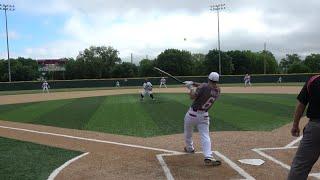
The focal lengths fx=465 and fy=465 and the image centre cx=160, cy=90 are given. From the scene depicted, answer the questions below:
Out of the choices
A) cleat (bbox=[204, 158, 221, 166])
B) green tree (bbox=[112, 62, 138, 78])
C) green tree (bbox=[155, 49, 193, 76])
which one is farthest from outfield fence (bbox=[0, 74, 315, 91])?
cleat (bbox=[204, 158, 221, 166])

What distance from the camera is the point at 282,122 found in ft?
51.8

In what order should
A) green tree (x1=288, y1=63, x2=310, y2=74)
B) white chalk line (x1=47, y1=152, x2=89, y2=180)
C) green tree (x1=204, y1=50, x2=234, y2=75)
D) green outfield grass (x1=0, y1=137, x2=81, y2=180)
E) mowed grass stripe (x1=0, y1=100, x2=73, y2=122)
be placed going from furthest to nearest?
green tree (x1=288, y1=63, x2=310, y2=74), green tree (x1=204, y1=50, x2=234, y2=75), mowed grass stripe (x1=0, y1=100, x2=73, y2=122), green outfield grass (x1=0, y1=137, x2=81, y2=180), white chalk line (x1=47, y1=152, x2=89, y2=180)

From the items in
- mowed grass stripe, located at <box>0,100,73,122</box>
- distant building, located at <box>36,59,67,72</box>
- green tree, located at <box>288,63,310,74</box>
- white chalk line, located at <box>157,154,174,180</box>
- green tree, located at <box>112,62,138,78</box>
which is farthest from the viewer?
green tree, located at <box>288,63,310,74</box>

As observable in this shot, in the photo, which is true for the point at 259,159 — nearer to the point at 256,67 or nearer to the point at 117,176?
the point at 117,176

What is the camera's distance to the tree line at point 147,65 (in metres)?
101

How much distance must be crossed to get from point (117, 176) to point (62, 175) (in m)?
1.03

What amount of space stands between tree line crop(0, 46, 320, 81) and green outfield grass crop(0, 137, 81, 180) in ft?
262

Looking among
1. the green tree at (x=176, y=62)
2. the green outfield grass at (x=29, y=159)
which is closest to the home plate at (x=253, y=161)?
the green outfield grass at (x=29, y=159)

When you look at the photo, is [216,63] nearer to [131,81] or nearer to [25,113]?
[131,81]

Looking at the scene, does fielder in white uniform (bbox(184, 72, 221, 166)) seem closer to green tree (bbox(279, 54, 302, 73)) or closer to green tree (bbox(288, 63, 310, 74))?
green tree (bbox(288, 63, 310, 74))

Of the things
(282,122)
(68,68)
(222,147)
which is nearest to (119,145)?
(222,147)

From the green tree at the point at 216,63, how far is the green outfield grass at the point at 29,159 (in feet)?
287

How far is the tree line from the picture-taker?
10056 cm

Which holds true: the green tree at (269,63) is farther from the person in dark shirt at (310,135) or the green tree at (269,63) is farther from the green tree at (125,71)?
the person in dark shirt at (310,135)
